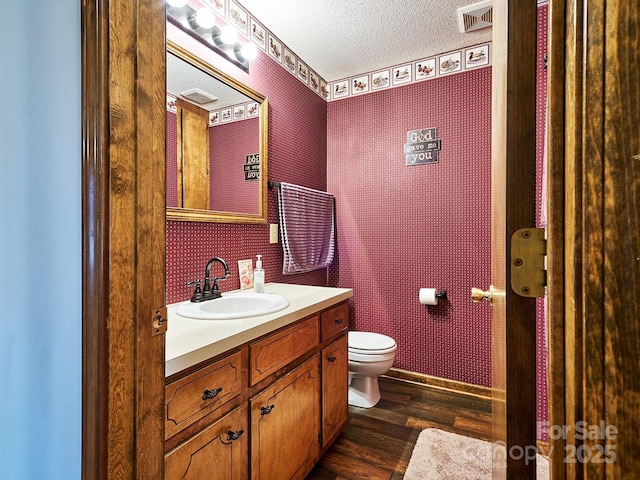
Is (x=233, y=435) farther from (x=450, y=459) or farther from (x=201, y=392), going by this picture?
(x=450, y=459)

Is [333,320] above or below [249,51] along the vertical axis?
below

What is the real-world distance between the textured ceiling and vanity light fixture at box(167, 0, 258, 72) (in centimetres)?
28

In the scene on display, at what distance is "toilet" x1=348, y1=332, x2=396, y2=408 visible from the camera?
6.89 feet

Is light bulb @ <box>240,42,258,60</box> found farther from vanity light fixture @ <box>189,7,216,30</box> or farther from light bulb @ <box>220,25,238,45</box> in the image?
vanity light fixture @ <box>189,7,216,30</box>

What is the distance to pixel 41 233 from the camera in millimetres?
655

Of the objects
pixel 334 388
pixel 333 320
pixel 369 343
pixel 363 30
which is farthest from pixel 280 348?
pixel 363 30

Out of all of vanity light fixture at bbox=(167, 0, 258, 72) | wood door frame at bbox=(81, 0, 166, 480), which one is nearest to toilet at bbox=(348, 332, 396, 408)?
wood door frame at bbox=(81, 0, 166, 480)

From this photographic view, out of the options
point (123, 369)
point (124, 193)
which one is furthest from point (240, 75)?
point (123, 369)

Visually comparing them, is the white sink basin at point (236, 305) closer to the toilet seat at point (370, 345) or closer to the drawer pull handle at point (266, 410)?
the drawer pull handle at point (266, 410)

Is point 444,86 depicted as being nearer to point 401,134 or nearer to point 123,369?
point 401,134

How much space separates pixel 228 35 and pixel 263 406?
6.27ft

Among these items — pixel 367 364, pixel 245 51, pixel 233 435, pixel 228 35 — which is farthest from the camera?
pixel 367 364

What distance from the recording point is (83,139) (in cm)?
60

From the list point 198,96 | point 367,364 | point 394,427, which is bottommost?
point 394,427
